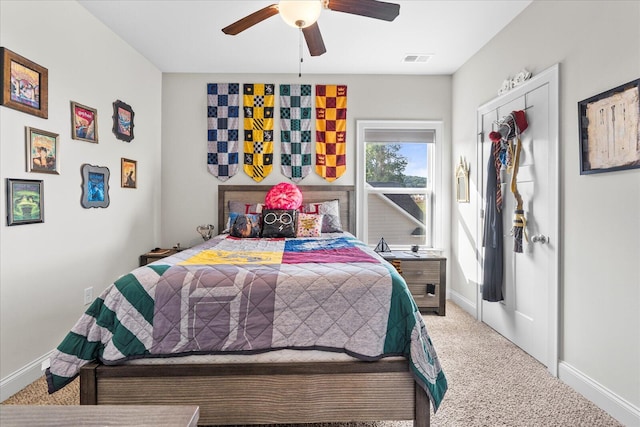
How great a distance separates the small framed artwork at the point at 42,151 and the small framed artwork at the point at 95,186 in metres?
0.29

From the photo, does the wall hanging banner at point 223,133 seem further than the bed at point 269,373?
Yes

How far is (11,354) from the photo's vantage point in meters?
2.21

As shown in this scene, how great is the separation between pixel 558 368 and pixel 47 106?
384cm

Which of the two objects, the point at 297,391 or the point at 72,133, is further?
the point at 72,133

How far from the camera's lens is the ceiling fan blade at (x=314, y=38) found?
2334mm

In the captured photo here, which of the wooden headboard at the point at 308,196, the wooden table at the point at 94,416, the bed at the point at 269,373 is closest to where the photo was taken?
the wooden table at the point at 94,416

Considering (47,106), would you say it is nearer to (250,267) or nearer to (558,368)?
(250,267)

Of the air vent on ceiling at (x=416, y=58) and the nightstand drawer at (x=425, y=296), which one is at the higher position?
the air vent on ceiling at (x=416, y=58)

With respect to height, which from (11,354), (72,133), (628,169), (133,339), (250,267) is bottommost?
(11,354)

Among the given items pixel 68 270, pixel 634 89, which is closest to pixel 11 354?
pixel 68 270

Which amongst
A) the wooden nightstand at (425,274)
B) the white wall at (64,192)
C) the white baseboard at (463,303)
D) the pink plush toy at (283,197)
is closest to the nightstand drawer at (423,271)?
the wooden nightstand at (425,274)

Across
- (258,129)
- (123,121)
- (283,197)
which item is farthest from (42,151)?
(258,129)

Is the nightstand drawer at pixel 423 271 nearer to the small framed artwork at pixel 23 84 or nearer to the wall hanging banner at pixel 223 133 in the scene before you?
the wall hanging banner at pixel 223 133

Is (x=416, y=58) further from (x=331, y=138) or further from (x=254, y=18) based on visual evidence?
(x=254, y=18)
